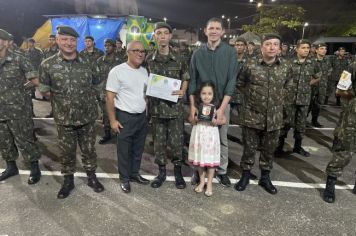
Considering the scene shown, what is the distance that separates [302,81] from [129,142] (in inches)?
130

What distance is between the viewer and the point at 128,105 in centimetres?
367

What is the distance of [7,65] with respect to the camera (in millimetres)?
3842

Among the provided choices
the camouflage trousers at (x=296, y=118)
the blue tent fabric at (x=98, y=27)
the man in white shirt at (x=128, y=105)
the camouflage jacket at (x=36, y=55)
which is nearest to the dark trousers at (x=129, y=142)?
the man in white shirt at (x=128, y=105)

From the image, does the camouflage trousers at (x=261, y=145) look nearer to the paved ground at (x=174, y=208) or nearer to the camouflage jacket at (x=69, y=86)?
the paved ground at (x=174, y=208)

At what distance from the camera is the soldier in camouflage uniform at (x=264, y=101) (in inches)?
144

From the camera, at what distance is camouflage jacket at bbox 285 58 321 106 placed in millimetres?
5195

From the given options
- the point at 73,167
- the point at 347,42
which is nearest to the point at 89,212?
the point at 73,167

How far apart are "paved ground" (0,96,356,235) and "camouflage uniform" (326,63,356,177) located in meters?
0.46

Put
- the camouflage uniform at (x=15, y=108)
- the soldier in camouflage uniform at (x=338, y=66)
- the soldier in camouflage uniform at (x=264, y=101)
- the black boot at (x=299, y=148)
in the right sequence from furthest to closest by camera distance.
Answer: the soldier in camouflage uniform at (x=338, y=66)
the black boot at (x=299, y=148)
the camouflage uniform at (x=15, y=108)
the soldier in camouflage uniform at (x=264, y=101)

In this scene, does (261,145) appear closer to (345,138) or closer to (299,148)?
(345,138)

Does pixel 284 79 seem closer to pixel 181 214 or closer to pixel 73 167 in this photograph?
pixel 181 214

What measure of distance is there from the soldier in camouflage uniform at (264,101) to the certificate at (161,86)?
3.00 ft

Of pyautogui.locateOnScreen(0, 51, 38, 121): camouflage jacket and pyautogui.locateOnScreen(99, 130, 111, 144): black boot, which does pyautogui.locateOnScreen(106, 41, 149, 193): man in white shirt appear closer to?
pyautogui.locateOnScreen(0, 51, 38, 121): camouflage jacket

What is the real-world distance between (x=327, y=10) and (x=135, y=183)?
1632 inches
